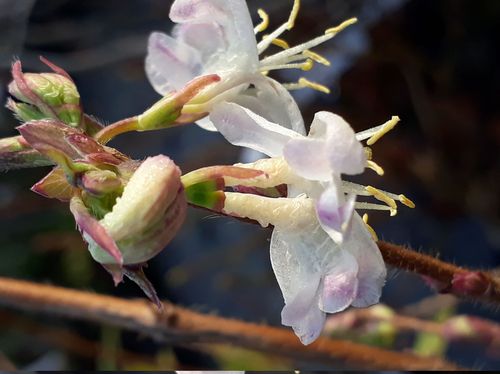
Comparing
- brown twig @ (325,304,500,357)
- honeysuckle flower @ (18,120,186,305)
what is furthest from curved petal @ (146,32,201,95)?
brown twig @ (325,304,500,357)

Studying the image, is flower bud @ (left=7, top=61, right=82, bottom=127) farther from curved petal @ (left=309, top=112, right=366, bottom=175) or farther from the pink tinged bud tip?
the pink tinged bud tip

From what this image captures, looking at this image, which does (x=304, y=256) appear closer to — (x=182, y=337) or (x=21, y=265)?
(x=182, y=337)

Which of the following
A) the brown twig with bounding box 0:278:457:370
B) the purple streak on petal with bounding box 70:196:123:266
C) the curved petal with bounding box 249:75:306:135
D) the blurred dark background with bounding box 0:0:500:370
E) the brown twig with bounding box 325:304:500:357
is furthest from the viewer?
the blurred dark background with bounding box 0:0:500:370

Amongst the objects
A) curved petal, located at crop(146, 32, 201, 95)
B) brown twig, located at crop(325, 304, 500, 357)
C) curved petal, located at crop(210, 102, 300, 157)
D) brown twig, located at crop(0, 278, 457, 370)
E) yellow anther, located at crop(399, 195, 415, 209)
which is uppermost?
curved petal, located at crop(210, 102, 300, 157)

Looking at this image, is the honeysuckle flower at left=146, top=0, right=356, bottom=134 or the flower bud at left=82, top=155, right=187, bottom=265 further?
the honeysuckle flower at left=146, top=0, right=356, bottom=134

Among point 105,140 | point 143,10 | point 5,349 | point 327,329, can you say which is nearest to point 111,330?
point 5,349
